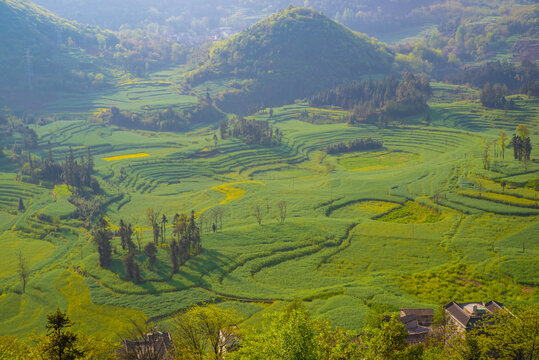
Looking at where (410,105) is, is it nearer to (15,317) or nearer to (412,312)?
(412,312)

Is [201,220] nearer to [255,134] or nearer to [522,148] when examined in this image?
[255,134]

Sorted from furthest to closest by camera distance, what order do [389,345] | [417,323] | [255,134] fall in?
[255,134]
[417,323]
[389,345]

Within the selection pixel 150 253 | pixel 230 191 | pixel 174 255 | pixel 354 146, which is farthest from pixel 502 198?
pixel 150 253

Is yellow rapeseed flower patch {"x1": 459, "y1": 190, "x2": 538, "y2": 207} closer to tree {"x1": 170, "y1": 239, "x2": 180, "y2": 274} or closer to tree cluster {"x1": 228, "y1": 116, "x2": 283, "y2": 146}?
tree {"x1": 170, "y1": 239, "x2": 180, "y2": 274}

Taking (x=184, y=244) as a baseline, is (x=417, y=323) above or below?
above

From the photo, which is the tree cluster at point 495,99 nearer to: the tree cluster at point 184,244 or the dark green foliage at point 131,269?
the tree cluster at point 184,244

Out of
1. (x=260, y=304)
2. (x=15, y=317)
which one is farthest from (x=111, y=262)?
Answer: (x=260, y=304)
